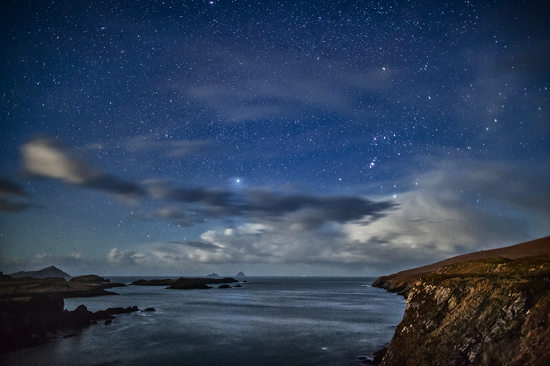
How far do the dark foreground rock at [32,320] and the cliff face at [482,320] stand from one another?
1910 inches

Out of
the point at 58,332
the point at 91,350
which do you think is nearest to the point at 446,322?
the point at 91,350

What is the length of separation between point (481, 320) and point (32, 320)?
60635mm

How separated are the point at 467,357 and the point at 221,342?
1355 inches

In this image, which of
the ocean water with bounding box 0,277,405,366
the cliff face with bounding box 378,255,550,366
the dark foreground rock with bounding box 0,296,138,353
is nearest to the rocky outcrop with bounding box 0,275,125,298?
the dark foreground rock with bounding box 0,296,138,353

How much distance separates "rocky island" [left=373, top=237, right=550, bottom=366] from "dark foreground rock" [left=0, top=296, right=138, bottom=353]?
48.5m

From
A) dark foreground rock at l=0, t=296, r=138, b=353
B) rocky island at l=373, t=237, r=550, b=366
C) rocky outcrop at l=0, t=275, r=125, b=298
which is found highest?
rocky island at l=373, t=237, r=550, b=366

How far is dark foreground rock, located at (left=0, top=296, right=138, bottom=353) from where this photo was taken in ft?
139

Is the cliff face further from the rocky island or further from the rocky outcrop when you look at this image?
the rocky outcrop

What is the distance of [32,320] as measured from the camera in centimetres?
4831

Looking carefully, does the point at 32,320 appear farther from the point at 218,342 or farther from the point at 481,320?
the point at 481,320

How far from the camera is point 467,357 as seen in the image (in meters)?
23.0

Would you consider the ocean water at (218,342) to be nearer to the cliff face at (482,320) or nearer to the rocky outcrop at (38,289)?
the cliff face at (482,320)

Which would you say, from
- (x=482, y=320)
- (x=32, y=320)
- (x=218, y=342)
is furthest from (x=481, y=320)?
(x=32, y=320)

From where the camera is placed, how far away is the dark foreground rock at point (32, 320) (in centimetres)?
4247
